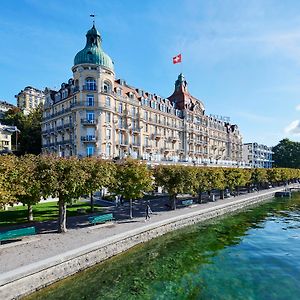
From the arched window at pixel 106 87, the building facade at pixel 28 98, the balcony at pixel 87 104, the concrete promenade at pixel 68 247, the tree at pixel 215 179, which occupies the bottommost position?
the concrete promenade at pixel 68 247

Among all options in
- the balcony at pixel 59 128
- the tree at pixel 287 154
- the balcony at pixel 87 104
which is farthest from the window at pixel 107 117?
the tree at pixel 287 154

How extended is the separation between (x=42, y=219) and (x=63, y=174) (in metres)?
8.89

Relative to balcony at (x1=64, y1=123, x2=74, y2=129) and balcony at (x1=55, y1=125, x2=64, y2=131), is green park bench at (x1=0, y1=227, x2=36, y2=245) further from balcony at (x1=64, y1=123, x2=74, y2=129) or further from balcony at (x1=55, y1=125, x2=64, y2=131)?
balcony at (x1=55, y1=125, x2=64, y2=131)

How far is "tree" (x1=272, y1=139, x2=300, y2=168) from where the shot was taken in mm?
146500

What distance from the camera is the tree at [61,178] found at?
26391mm

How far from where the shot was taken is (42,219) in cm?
3284

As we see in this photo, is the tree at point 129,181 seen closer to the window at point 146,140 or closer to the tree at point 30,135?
the window at point 146,140

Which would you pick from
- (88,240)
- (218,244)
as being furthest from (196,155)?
(88,240)

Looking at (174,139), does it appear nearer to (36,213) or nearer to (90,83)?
(90,83)

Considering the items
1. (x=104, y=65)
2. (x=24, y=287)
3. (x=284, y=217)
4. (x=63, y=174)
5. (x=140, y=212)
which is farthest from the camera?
(x=104, y=65)

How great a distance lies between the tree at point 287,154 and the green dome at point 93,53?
123m

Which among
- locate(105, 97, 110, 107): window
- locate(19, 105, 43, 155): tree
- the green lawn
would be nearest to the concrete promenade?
the green lawn

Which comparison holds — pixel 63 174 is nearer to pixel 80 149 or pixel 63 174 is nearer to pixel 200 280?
pixel 200 280

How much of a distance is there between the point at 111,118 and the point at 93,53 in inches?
551
